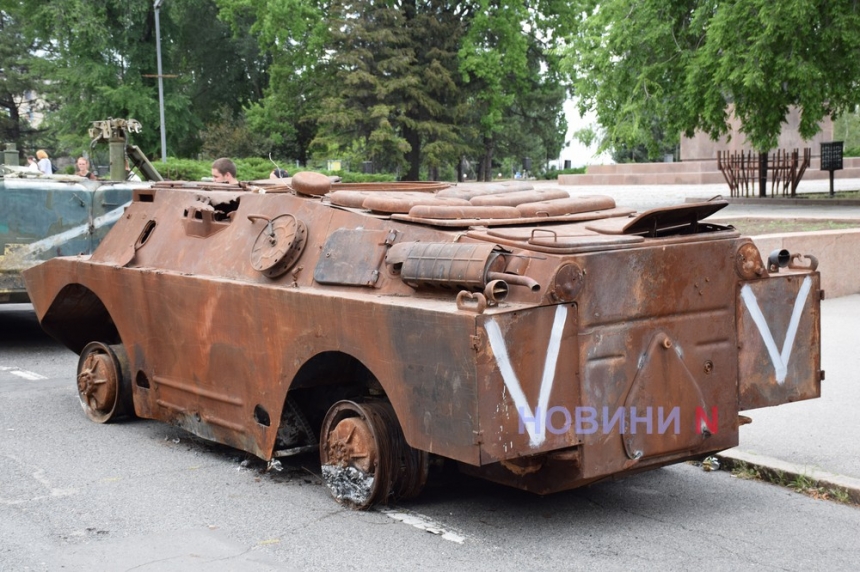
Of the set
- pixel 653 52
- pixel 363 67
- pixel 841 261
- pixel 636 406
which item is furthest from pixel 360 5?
pixel 636 406

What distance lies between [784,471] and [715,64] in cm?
1600

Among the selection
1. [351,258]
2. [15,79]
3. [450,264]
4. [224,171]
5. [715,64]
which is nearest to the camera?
[450,264]

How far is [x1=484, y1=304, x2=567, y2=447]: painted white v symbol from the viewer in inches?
200

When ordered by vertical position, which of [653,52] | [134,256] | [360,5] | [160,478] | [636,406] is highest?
[360,5]

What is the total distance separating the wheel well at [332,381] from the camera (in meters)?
6.31

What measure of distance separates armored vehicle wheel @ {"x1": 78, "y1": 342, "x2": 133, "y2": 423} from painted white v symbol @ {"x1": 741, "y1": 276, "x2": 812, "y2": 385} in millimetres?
4278

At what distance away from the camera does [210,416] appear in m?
7.07

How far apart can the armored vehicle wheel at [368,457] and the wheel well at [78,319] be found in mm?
3101

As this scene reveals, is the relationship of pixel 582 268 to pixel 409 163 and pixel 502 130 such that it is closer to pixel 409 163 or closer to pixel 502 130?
pixel 409 163

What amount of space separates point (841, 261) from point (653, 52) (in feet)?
38.4

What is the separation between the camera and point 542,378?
Answer: 5242mm

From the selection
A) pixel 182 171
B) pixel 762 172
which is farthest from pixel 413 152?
pixel 762 172

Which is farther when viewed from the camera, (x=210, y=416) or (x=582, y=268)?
(x=210, y=416)

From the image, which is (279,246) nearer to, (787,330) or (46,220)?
(787,330)
